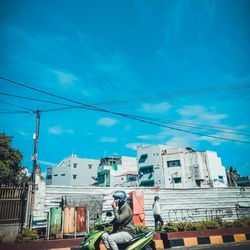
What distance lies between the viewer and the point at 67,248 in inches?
317

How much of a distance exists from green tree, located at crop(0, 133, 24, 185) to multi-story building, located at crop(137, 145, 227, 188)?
1143 inches

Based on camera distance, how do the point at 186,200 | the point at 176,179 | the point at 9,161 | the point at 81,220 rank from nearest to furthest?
1. the point at 81,220
2. the point at 186,200
3. the point at 9,161
4. the point at 176,179

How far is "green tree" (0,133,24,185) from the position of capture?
2178 centimetres

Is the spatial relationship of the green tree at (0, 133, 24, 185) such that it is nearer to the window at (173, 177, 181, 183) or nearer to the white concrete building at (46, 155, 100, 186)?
the window at (173, 177, 181, 183)

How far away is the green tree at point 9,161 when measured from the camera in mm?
21781

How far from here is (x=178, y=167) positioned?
147 feet

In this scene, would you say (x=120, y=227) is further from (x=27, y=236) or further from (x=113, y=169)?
(x=113, y=169)

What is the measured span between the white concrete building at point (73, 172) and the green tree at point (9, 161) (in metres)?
32.8

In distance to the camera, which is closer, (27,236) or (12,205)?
(27,236)

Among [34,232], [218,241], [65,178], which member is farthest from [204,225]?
[65,178]

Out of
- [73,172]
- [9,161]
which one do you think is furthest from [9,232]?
[73,172]

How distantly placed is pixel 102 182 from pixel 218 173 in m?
25.1

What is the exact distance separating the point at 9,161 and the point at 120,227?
21.1 metres

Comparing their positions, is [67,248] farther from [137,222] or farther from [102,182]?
[102,182]
